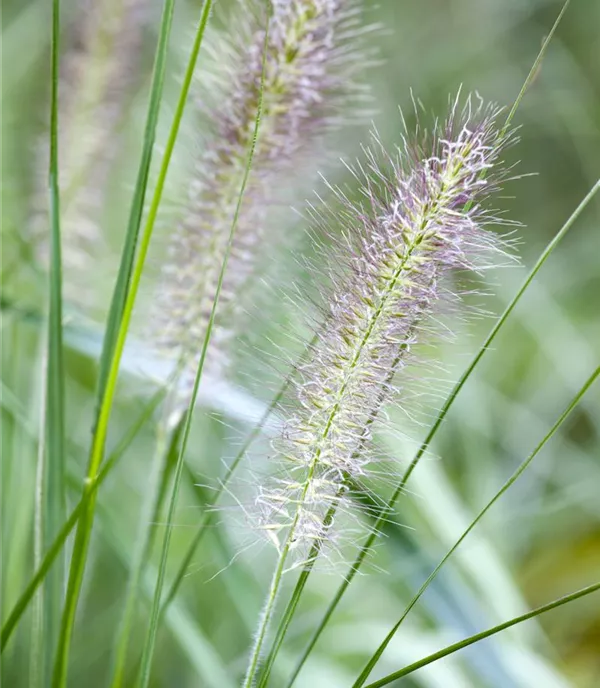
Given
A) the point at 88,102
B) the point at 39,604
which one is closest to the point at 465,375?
the point at 39,604

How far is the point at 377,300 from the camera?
326mm

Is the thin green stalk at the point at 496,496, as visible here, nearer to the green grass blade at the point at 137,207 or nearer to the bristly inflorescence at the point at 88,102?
the green grass blade at the point at 137,207

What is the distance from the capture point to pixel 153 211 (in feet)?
0.98

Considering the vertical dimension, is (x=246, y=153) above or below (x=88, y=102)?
below

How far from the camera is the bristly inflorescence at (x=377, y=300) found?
0.31 m

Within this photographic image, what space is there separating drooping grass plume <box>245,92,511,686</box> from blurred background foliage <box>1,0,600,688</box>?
0.03 meters

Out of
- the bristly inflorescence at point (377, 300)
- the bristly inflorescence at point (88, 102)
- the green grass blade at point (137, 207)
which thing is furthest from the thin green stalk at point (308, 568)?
the bristly inflorescence at point (88, 102)

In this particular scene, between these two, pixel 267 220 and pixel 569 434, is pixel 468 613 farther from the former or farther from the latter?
pixel 569 434

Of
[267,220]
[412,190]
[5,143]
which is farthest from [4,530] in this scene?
[5,143]

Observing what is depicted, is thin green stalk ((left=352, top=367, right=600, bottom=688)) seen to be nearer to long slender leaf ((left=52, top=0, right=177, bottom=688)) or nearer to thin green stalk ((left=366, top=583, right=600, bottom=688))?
thin green stalk ((left=366, top=583, right=600, bottom=688))

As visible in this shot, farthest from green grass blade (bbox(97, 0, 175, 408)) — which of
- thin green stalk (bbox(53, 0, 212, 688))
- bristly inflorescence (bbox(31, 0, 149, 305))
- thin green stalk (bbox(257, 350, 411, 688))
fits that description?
bristly inflorescence (bbox(31, 0, 149, 305))

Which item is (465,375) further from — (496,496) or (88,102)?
(88,102)

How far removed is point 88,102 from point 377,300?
0.45 meters

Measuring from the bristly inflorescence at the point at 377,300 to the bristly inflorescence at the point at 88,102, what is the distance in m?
0.39
